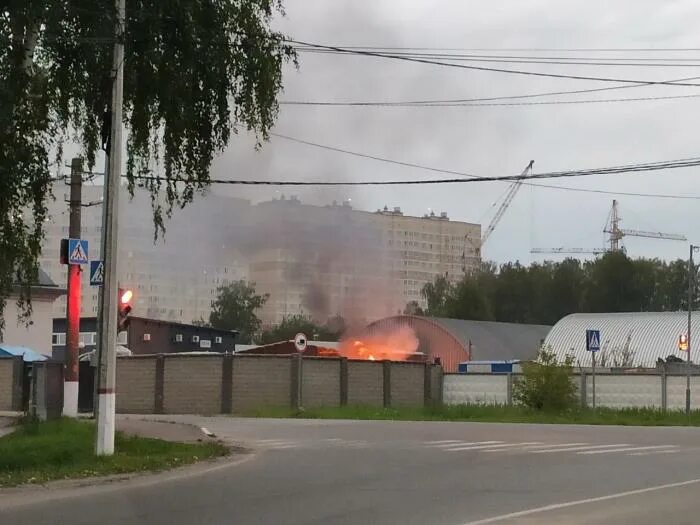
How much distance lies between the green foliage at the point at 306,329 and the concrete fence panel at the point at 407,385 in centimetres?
1163

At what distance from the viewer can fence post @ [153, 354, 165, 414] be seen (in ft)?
119

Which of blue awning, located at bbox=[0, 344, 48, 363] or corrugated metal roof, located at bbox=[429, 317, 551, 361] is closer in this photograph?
blue awning, located at bbox=[0, 344, 48, 363]

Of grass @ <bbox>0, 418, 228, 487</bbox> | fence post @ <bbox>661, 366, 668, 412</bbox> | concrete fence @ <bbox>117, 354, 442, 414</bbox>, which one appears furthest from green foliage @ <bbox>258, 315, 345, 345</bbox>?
grass @ <bbox>0, 418, 228, 487</bbox>

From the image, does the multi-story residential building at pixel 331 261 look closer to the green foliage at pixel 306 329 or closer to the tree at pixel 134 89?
the green foliage at pixel 306 329

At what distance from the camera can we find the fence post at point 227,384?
118 ft

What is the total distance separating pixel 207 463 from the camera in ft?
53.3

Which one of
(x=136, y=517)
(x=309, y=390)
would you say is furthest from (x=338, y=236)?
(x=136, y=517)

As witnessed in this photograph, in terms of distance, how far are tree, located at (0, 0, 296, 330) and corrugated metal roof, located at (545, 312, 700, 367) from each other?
54.2 metres

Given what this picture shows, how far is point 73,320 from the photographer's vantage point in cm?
2330

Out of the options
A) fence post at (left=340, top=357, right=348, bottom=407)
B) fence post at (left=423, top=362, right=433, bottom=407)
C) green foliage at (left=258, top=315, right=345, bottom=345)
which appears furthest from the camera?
green foliage at (left=258, top=315, right=345, bottom=345)

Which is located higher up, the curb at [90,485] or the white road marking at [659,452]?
the curb at [90,485]

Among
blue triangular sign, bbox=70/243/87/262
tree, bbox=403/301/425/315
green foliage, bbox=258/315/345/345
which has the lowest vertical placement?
green foliage, bbox=258/315/345/345

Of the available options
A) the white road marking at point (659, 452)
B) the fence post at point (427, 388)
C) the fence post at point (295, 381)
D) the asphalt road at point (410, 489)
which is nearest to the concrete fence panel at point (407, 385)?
the fence post at point (427, 388)

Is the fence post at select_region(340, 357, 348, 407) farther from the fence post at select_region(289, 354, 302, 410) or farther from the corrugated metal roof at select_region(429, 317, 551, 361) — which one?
the corrugated metal roof at select_region(429, 317, 551, 361)
